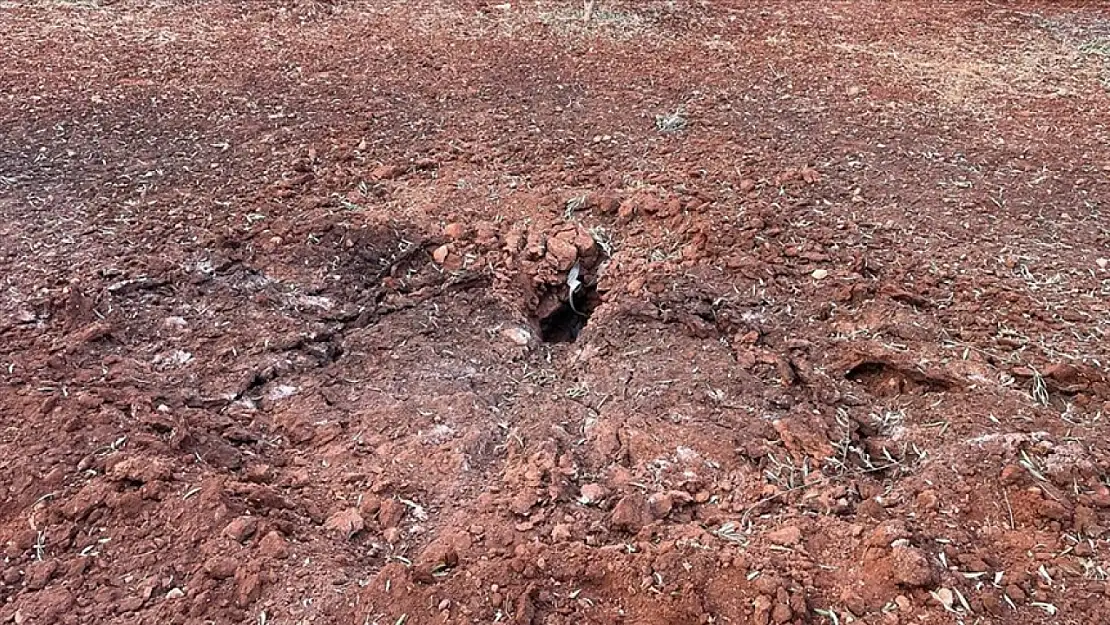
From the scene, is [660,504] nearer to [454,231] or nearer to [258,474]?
[258,474]

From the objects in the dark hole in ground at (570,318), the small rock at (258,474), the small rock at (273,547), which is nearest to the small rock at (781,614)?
the small rock at (273,547)

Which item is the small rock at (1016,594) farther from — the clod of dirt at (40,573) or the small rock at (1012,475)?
the clod of dirt at (40,573)

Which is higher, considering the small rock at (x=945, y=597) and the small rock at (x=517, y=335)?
the small rock at (x=945, y=597)

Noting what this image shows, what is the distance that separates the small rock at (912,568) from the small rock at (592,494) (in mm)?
703

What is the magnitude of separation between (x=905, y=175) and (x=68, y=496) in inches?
127

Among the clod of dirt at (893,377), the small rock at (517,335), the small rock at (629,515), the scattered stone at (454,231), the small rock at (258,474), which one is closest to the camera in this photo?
the small rock at (629,515)

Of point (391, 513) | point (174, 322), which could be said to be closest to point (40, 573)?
point (391, 513)

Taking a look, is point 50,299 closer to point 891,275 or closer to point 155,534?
point 155,534

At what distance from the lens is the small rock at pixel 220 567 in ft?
6.46

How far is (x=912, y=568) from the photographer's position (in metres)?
1.94

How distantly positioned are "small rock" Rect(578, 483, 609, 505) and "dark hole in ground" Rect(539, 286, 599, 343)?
3.16 feet

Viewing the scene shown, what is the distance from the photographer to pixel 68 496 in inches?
84.1

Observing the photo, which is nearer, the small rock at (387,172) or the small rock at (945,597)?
the small rock at (945,597)

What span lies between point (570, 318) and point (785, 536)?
53.6 inches
